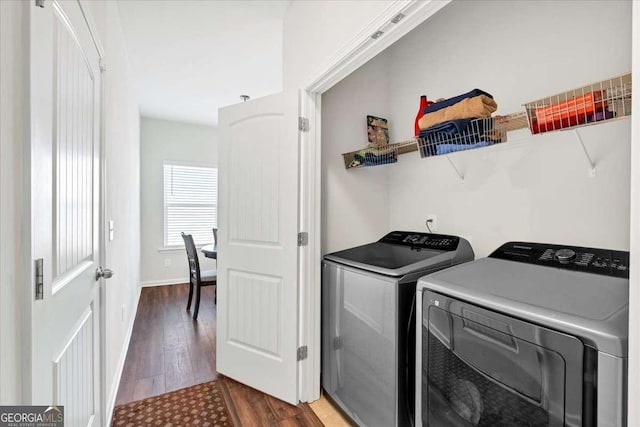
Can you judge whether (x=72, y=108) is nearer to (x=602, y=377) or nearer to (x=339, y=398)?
(x=602, y=377)

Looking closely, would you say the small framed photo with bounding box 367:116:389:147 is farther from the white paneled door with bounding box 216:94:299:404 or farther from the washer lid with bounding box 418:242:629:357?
the washer lid with bounding box 418:242:629:357

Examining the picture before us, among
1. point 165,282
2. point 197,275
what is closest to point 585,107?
point 197,275

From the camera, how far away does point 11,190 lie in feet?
2.23

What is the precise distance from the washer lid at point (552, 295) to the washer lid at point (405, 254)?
0.72ft

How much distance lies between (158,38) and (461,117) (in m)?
2.61

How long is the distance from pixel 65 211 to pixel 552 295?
1636 millimetres

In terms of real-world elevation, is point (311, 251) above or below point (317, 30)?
below

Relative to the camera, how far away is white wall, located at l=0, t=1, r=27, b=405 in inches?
25.3

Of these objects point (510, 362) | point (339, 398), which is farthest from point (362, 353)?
point (510, 362)

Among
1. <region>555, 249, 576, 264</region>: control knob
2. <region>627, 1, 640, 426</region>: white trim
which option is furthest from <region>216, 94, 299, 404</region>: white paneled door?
<region>627, 1, 640, 426</region>: white trim

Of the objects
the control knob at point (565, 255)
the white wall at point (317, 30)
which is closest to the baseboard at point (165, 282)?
the white wall at point (317, 30)

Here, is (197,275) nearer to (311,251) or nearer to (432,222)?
(311,251)

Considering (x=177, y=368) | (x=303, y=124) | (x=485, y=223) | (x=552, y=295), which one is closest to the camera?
(x=552, y=295)

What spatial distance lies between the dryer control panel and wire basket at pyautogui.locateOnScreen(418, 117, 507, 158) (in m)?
0.54
